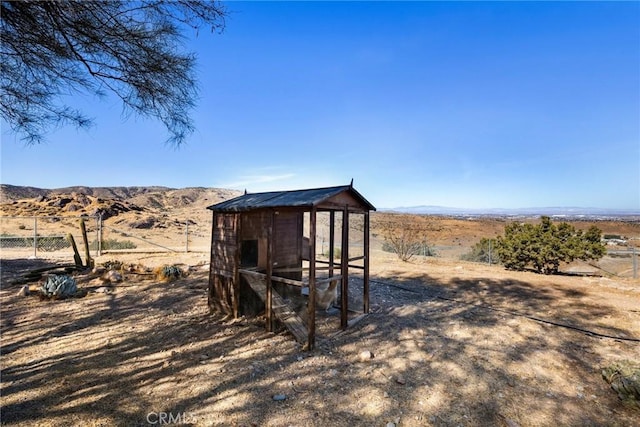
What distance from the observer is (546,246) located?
11.3m

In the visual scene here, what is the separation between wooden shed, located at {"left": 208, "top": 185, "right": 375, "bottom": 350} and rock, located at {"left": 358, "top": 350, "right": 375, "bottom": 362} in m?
0.77

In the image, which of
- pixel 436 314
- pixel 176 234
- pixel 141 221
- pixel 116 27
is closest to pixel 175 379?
pixel 116 27

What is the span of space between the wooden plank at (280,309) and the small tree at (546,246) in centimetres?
1020

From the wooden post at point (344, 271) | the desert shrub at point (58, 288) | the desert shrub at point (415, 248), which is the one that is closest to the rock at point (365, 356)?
the wooden post at point (344, 271)

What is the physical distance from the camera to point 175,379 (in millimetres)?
3844

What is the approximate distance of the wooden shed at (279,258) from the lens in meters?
5.34

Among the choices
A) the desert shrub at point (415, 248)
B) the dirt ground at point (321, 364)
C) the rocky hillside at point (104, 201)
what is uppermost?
the rocky hillside at point (104, 201)

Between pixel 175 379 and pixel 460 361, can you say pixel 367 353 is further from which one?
pixel 175 379

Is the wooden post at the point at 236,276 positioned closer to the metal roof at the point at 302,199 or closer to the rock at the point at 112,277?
Answer: the metal roof at the point at 302,199

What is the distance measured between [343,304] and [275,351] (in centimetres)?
148

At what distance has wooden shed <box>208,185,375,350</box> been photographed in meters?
5.34

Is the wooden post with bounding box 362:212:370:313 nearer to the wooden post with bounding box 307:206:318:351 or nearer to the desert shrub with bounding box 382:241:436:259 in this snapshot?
the wooden post with bounding box 307:206:318:351

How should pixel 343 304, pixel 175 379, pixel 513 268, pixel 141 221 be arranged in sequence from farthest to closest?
pixel 141 221
pixel 513 268
pixel 343 304
pixel 175 379

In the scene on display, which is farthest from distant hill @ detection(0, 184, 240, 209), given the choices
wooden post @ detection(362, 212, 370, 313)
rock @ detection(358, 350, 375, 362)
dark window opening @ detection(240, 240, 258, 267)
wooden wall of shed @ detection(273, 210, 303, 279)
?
rock @ detection(358, 350, 375, 362)
